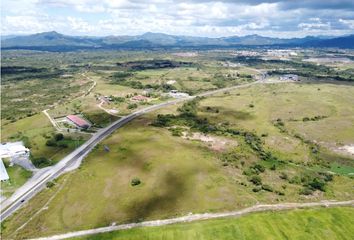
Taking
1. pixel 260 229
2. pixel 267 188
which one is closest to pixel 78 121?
pixel 267 188

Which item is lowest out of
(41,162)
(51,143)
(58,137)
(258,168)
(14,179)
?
(51,143)

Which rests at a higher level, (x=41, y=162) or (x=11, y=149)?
(x=41, y=162)

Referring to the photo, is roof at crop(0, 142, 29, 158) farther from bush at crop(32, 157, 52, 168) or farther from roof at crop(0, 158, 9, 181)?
roof at crop(0, 158, 9, 181)

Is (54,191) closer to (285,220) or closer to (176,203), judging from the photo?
(176,203)

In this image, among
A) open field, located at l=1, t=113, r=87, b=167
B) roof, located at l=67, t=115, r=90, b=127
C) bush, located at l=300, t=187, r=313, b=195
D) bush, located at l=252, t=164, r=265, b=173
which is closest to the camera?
bush, located at l=300, t=187, r=313, b=195

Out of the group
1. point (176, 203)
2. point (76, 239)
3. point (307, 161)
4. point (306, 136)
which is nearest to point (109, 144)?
point (176, 203)

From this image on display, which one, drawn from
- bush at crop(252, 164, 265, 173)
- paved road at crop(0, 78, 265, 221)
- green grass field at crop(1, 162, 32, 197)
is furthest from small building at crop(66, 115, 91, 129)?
bush at crop(252, 164, 265, 173)

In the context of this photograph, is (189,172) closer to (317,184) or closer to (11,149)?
(317,184)
